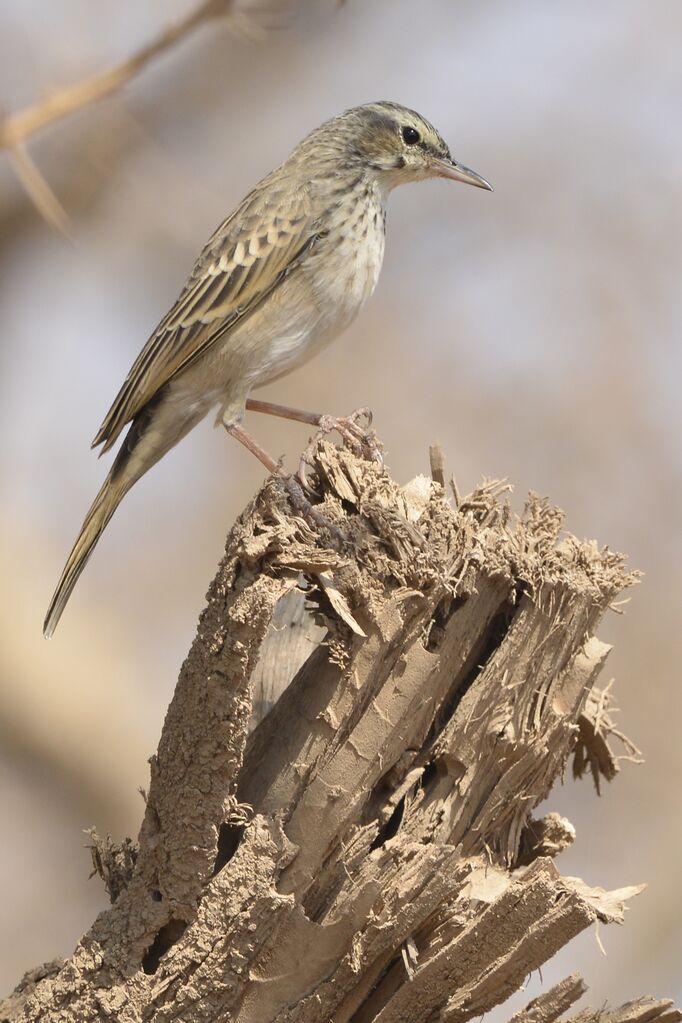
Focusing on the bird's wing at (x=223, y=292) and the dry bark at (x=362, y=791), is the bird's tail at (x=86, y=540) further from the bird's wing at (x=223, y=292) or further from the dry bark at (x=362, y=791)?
the dry bark at (x=362, y=791)

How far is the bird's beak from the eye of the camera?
5281mm

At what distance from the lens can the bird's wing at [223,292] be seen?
4.72 metres

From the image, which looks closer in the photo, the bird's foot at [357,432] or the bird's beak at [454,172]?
the bird's foot at [357,432]

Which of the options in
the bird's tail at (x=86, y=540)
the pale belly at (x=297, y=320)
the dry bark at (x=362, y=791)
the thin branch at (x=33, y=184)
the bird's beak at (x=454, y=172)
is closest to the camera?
the dry bark at (x=362, y=791)

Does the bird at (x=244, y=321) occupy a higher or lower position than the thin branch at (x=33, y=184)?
higher

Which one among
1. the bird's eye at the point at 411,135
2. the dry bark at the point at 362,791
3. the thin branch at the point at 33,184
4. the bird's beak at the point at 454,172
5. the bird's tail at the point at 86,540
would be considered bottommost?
the dry bark at the point at 362,791

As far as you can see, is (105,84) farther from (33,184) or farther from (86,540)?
(86,540)

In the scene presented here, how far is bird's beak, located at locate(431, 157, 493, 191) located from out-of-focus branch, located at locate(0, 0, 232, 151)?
7.12ft

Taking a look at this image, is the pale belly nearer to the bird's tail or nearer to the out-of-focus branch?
the bird's tail

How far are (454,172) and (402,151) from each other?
0.25 metres

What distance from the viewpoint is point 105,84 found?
3.23 m

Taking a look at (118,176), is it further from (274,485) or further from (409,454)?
(274,485)

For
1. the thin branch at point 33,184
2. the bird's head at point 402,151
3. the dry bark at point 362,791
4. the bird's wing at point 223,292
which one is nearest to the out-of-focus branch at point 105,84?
the thin branch at point 33,184

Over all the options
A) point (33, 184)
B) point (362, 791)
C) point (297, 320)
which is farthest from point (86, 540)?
point (362, 791)
